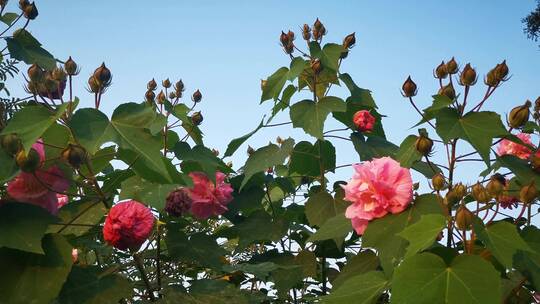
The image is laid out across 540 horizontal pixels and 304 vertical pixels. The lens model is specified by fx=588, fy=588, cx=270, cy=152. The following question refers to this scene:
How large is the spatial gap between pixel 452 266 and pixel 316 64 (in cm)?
124

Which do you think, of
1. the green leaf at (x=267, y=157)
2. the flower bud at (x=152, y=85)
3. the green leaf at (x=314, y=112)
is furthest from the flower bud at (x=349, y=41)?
the flower bud at (x=152, y=85)

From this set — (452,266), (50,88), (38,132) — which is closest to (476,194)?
(452,266)

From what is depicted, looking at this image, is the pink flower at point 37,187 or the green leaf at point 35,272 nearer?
the green leaf at point 35,272

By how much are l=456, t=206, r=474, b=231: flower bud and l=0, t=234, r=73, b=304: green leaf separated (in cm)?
99

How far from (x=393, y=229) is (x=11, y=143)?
1.04 meters

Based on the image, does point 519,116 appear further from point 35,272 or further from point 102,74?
point 35,272

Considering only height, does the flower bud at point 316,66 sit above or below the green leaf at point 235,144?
above

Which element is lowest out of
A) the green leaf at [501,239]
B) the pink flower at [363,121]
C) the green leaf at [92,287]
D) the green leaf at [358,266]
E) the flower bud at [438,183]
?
the green leaf at [501,239]

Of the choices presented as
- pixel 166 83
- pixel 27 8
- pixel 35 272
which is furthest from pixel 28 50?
pixel 35 272

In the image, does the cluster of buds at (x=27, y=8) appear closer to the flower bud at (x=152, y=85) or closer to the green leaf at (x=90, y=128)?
the flower bud at (x=152, y=85)

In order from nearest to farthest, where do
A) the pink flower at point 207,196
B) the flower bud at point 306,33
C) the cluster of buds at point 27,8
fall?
the pink flower at point 207,196
the flower bud at point 306,33
the cluster of buds at point 27,8

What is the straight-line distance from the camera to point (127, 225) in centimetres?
160

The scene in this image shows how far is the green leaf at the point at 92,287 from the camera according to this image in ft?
5.20

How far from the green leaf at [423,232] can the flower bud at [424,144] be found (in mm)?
316
